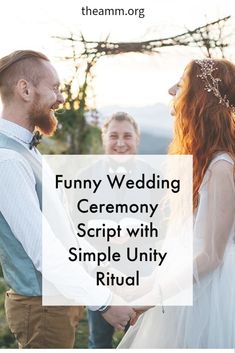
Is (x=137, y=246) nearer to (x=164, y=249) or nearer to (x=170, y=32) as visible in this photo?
(x=164, y=249)

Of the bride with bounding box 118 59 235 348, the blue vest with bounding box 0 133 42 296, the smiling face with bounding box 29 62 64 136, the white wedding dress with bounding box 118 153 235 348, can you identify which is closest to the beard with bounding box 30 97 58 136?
the smiling face with bounding box 29 62 64 136

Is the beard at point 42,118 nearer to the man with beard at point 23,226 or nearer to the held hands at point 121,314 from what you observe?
the man with beard at point 23,226

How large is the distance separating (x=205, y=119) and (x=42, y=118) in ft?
1.32

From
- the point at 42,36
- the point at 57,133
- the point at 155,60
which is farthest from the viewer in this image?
the point at 57,133

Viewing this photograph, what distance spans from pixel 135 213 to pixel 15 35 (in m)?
0.58

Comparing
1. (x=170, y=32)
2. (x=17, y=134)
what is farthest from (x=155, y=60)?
(x=17, y=134)

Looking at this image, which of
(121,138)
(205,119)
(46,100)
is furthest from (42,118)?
(121,138)

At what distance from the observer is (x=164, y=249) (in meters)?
1.85

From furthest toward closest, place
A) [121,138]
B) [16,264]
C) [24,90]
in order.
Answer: [121,138] → [24,90] → [16,264]

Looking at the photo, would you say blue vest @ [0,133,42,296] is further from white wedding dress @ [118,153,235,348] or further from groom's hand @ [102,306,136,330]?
white wedding dress @ [118,153,235,348]

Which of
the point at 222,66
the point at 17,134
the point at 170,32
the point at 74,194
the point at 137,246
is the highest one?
the point at 170,32

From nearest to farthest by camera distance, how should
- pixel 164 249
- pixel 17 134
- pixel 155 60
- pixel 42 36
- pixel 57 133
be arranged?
pixel 17 134 → pixel 164 249 → pixel 42 36 → pixel 155 60 → pixel 57 133

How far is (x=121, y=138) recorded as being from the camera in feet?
7.34

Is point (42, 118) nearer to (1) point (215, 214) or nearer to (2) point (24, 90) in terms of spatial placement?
(2) point (24, 90)
